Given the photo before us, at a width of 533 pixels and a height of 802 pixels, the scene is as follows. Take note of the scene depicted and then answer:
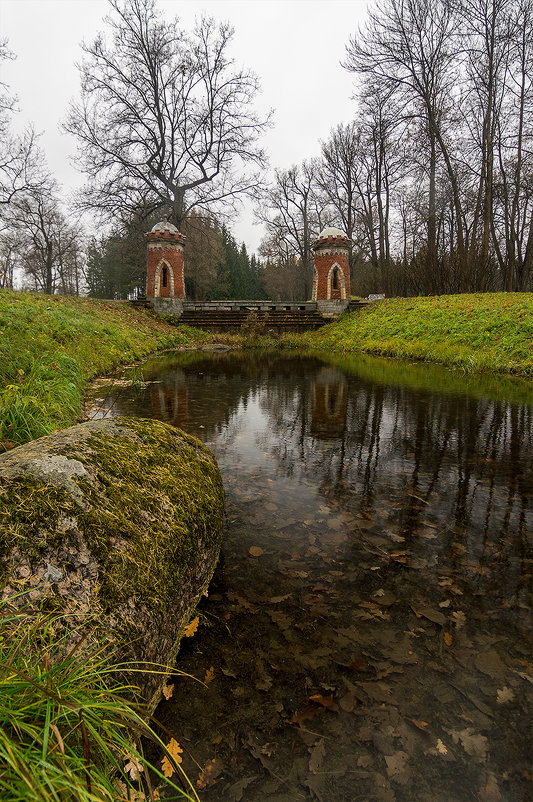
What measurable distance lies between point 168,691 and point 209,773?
0.40 meters

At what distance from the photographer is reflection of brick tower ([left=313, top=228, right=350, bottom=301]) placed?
2288 cm

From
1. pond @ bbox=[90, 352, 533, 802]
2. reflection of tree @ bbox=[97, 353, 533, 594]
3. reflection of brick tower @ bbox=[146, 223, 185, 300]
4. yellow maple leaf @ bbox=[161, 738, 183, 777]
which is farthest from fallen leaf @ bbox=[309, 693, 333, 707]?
reflection of brick tower @ bbox=[146, 223, 185, 300]

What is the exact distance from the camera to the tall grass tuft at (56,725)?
31.0 inches

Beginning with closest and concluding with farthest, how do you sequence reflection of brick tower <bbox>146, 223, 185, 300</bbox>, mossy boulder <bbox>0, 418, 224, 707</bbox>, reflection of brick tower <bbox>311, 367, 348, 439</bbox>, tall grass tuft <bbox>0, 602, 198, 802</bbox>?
tall grass tuft <bbox>0, 602, 198, 802</bbox> < mossy boulder <bbox>0, 418, 224, 707</bbox> < reflection of brick tower <bbox>311, 367, 348, 439</bbox> < reflection of brick tower <bbox>146, 223, 185, 300</bbox>

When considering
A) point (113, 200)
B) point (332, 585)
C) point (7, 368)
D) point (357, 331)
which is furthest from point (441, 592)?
point (113, 200)

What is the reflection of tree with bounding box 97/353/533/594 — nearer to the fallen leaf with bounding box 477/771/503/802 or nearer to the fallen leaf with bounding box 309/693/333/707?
the fallen leaf with bounding box 477/771/503/802

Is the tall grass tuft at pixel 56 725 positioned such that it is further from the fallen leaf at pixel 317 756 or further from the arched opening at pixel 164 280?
the arched opening at pixel 164 280

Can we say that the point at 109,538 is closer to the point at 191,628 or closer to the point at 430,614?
the point at 191,628

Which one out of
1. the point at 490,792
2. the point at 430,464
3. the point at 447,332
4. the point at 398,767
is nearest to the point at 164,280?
the point at 447,332

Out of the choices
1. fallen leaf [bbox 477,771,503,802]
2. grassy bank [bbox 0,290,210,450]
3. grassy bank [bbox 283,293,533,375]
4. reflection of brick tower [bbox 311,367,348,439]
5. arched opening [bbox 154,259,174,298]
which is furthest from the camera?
arched opening [bbox 154,259,174,298]

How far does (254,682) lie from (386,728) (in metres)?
0.60

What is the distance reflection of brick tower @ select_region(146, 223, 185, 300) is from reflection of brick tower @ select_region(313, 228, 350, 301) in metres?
8.23


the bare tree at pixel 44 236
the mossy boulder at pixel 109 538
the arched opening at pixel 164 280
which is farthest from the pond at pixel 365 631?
the bare tree at pixel 44 236

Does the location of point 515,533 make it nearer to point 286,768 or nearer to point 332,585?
point 332,585
